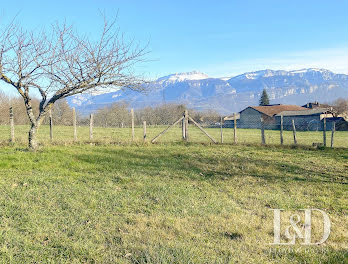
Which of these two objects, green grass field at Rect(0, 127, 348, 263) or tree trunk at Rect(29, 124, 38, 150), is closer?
green grass field at Rect(0, 127, 348, 263)

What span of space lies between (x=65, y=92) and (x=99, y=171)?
3.89 metres

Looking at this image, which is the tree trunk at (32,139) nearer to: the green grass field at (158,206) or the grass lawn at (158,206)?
the green grass field at (158,206)

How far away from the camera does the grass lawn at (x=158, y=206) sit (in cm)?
322

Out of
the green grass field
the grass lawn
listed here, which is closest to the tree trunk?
the green grass field

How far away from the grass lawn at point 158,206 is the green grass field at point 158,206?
17 mm

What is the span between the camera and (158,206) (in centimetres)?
496

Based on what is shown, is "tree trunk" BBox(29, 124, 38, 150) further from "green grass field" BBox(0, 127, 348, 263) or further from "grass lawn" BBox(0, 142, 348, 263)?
"grass lawn" BBox(0, 142, 348, 263)

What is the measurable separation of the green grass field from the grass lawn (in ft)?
0.05

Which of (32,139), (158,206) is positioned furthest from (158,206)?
(32,139)

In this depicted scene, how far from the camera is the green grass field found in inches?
127

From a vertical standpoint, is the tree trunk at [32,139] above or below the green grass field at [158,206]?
above

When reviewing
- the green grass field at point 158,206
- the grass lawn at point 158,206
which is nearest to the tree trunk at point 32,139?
the green grass field at point 158,206

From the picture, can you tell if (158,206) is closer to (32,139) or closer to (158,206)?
(158,206)

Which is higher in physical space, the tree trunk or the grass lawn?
the tree trunk
